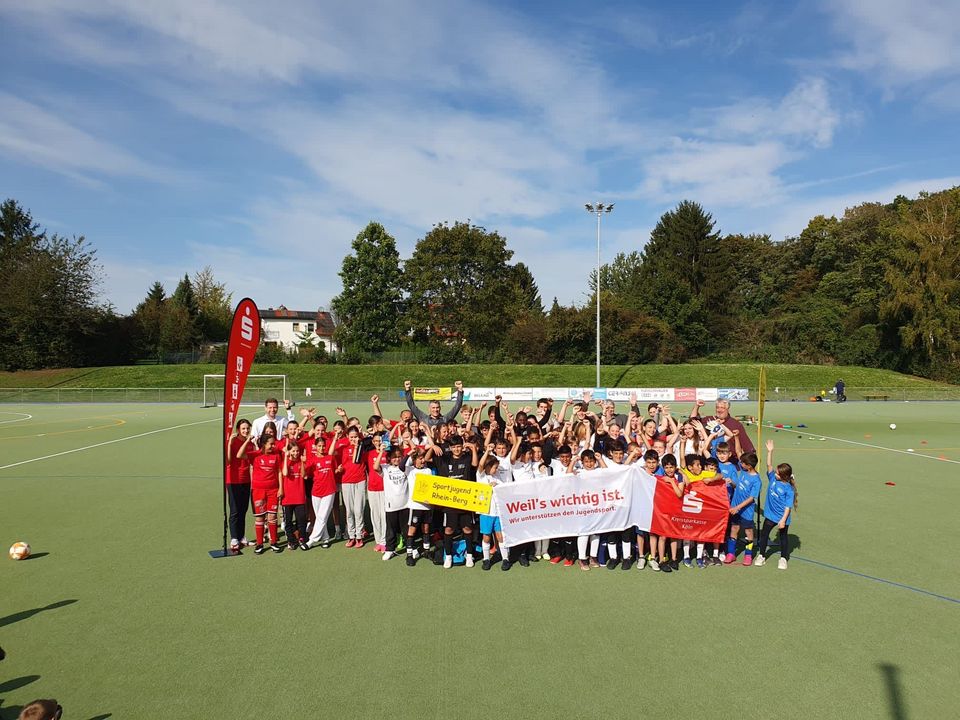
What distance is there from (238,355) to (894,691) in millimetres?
8064

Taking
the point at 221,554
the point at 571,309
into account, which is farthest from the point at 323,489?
the point at 571,309

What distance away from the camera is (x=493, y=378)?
171 ft

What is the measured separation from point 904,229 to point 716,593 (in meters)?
59.9

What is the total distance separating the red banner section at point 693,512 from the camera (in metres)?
7.93

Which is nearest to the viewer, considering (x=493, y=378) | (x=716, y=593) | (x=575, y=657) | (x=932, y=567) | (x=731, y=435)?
(x=575, y=657)

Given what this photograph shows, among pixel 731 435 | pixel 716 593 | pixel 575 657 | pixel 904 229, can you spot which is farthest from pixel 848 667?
pixel 904 229

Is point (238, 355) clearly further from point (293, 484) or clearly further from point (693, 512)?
point (693, 512)

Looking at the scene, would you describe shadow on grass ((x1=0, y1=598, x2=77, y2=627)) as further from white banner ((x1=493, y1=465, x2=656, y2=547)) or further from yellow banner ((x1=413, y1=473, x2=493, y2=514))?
white banner ((x1=493, y1=465, x2=656, y2=547))

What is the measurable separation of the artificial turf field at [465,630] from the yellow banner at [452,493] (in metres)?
0.84

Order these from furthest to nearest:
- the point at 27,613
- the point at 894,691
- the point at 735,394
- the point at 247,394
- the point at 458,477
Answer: the point at 735,394, the point at 247,394, the point at 458,477, the point at 27,613, the point at 894,691

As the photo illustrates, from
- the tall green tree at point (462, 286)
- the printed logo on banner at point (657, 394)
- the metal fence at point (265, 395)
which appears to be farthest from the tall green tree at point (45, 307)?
the printed logo on banner at point (657, 394)

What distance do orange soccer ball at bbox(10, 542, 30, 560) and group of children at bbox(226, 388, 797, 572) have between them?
8.76 feet

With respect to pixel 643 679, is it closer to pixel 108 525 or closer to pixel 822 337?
pixel 108 525

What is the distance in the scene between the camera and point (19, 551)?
819 centimetres
